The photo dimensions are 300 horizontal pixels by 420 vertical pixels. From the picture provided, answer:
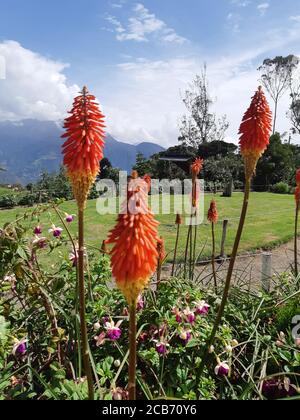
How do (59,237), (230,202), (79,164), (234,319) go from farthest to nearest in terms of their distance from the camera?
1. (230,202)
2. (59,237)
3. (234,319)
4. (79,164)

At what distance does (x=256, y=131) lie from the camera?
7.02ft

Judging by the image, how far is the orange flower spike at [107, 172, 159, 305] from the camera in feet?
4.66

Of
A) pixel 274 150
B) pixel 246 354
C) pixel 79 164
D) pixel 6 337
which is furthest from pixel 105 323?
pixel 274 150

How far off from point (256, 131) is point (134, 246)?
1.15 metres

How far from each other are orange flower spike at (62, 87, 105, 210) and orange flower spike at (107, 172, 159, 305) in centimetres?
27

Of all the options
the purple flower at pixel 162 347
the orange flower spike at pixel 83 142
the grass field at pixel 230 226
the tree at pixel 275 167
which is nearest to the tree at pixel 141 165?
the grass field at pixel 230 226

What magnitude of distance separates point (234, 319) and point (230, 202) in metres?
15.7

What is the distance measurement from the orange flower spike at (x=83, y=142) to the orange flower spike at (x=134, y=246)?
269mm

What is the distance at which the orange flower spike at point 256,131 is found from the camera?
212cm

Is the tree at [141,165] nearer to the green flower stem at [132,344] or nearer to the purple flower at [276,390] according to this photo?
the purple flower at [276,390]

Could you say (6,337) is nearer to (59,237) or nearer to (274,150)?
(59,237)

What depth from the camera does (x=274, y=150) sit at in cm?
2806

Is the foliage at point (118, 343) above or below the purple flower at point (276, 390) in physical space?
above

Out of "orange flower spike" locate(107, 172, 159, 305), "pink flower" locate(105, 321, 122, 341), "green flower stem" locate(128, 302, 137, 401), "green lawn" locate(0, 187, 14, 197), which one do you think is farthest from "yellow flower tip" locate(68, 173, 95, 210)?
"green lawn" locate(0, 187, 14, 197)
